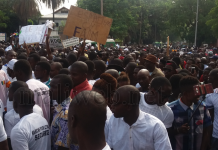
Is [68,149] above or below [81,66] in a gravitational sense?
below

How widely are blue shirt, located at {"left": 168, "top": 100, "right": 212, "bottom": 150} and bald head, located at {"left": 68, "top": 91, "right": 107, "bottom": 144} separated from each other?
1.67 m

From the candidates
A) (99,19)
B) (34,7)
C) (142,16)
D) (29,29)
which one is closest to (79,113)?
(99,19)

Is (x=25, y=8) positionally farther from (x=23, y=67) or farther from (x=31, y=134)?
(x=31, y=134)

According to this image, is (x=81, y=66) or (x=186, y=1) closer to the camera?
(x=81, y=66)

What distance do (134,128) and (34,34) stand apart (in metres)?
9.49

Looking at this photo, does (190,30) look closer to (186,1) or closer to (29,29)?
(186,1)

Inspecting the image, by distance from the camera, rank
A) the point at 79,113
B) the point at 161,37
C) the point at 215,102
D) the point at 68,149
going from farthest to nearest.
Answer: the point at 161,37 → the point at 215,102 → the point at 68,149 → the point at 79,113

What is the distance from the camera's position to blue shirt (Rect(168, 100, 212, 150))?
3.25 metres

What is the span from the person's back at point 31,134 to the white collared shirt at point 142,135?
29.7 inches

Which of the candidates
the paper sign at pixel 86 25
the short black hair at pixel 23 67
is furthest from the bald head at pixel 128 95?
the paper sign at pixel 86 25

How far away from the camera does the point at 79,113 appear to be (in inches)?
70.1

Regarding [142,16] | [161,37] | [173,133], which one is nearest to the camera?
[173,133]

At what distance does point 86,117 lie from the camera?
1768 mm

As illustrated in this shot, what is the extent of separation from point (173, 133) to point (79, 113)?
1.75 metres
